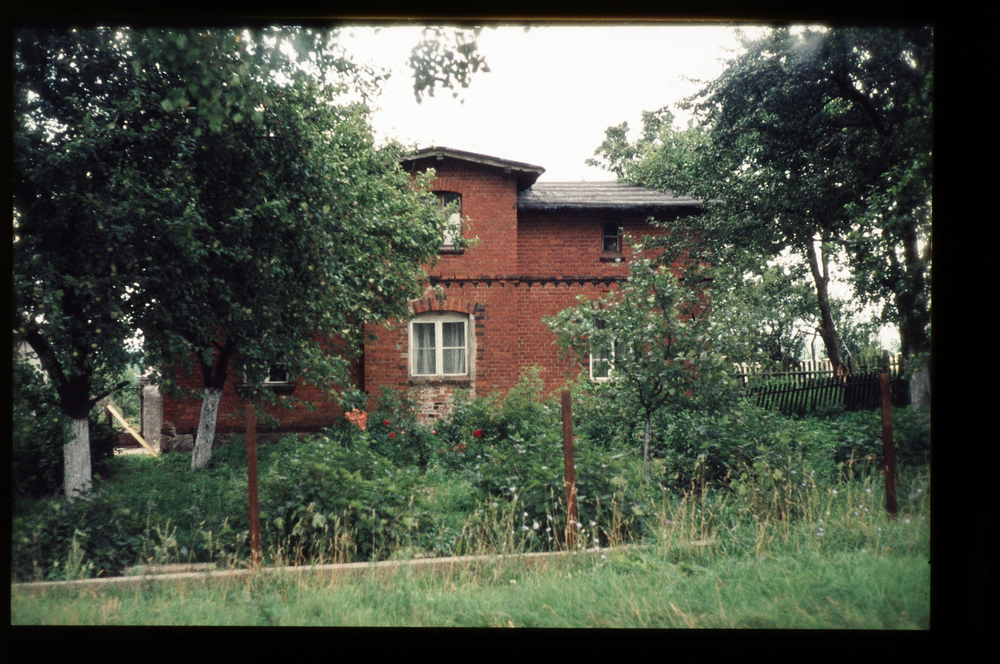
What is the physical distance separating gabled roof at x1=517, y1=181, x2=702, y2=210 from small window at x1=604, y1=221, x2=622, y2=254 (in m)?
0.30

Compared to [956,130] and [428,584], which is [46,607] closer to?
[428,584]

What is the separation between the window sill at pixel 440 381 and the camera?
682 centimetres

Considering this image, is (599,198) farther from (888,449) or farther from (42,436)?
(42,436)

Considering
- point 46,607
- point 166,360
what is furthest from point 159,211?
point 46,607

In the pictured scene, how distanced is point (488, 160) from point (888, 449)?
5.75 m

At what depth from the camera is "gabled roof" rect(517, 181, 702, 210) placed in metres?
7.06

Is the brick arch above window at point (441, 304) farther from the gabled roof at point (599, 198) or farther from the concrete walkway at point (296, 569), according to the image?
the concrete walkway at point (296, 569)

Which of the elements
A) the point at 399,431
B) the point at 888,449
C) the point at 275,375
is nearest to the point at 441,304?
the point at 399,431

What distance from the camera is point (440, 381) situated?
678 centimetres

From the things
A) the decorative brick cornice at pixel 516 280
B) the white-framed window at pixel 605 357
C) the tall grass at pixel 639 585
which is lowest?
the tall grass at pixel 639 585

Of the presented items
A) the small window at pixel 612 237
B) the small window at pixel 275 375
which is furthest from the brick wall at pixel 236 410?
the small window at pixel 612 237

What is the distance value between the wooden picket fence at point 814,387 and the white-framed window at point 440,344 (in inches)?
143

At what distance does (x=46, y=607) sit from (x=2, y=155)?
7.67 feet

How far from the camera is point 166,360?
14.5 ft
